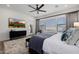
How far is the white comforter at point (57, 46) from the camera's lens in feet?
3.57

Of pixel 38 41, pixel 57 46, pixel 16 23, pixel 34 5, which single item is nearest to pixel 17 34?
pixel 16 23

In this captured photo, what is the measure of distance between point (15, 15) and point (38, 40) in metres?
0.53

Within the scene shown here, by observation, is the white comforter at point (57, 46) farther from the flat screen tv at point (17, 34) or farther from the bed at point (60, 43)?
the flat screen tv at point (17, 34)

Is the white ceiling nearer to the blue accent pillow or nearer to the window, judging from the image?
the window

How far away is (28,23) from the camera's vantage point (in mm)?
1322

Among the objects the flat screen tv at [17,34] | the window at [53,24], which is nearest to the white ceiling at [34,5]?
the window at [53,24]

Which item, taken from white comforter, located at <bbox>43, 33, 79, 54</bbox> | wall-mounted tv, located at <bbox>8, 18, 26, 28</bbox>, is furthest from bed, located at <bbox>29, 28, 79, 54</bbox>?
wall-mounted tv, located at <bbox>8, 18, 26, 28</bbox>

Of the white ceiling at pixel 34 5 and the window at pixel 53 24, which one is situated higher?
the white ceiling at pixel 34 5

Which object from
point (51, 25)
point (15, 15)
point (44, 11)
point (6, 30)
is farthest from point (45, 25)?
point (6, 30)

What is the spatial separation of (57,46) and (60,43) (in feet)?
0.21

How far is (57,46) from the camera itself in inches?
47.7

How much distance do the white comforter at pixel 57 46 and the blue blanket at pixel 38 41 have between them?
64mm

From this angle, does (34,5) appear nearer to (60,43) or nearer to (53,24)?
(53,24)
